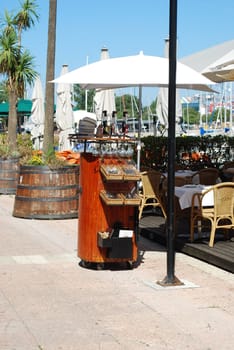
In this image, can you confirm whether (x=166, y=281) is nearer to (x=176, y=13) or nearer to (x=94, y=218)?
(x=94, y=218)

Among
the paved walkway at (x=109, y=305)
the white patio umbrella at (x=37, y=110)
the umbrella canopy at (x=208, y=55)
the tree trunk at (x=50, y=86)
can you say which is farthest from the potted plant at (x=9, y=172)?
the white patio umbrella at (x=37, y=110)

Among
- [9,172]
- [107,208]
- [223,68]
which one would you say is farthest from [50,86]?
[107,208]

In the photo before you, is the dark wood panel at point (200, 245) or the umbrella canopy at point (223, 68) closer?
the dark wood panel at point (200, 245)

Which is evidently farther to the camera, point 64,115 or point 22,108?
point 22,108

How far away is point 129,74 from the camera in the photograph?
8.63 meters

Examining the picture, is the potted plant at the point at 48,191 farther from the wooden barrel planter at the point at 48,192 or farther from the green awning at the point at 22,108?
the green awning at the point at 22,108

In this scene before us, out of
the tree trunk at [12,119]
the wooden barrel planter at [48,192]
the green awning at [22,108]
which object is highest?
the green awning at [22,108]

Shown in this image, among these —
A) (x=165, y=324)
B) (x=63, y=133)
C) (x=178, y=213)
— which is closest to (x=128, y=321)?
(x=165, y=324)

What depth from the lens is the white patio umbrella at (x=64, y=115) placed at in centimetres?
2497

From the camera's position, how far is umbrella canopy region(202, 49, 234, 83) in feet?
35.1

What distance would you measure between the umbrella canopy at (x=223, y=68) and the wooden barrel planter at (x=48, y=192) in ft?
10.5

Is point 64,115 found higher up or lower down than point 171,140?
higher up

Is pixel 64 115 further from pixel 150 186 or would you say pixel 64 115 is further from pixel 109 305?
pixel 109 305

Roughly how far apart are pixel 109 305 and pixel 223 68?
20.3ft
